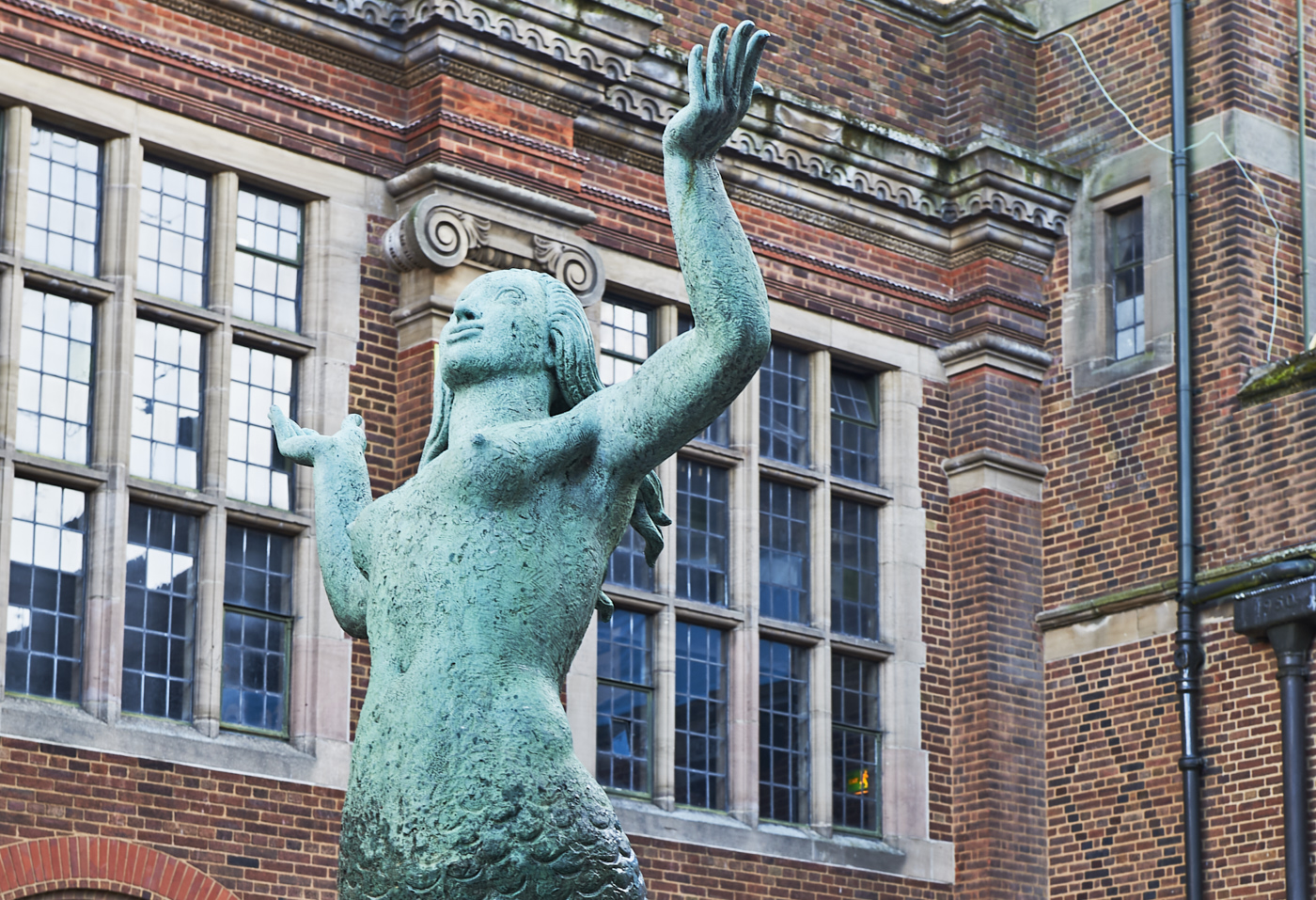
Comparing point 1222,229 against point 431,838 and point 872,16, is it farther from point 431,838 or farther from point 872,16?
point 431,838

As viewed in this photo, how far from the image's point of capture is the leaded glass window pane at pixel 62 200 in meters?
12.9

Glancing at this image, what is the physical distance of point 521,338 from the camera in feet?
15.1

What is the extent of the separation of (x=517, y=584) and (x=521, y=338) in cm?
55

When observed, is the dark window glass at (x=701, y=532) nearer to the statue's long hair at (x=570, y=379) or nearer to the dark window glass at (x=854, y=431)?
the dark window glass at (x=854, y=431)

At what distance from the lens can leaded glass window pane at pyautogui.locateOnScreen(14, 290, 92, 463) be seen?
41.7 feet

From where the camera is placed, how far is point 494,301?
4637mm

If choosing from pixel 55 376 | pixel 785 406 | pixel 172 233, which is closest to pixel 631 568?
pixel 785 406

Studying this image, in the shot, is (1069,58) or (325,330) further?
(1069,58)

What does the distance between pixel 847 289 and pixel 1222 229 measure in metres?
2.66

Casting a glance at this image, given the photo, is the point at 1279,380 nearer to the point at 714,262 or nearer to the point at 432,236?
the point at 432,236

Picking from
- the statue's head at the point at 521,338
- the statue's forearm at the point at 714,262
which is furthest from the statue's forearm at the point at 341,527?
the statue's forearm at the point at 714,262

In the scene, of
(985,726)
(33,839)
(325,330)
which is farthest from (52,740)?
(985,726)

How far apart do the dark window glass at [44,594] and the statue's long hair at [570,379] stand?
819 centimetres

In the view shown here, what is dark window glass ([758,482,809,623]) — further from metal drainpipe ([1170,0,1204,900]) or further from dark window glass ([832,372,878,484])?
metal drainpipe ([1170,0,1204,900])
